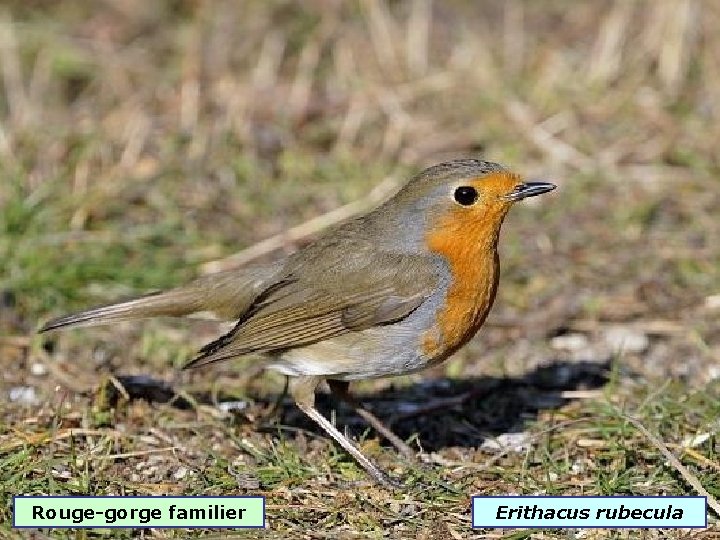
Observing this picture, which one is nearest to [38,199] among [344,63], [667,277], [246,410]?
[246,410]

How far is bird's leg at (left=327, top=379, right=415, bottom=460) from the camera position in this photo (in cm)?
442

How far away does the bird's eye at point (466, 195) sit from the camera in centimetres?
420

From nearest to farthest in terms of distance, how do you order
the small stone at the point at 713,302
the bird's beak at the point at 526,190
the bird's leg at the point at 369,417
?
1. the bird's beak at the point at 526,190
2. the bird's leg at the point at 369,417
3. the small stone at the point at 713,302

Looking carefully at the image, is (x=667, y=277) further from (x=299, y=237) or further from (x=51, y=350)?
(x=51, y=350)

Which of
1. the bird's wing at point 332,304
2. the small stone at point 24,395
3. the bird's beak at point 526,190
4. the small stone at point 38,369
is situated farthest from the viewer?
the small stone at point 38,369

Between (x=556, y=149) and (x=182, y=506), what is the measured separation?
3571mm

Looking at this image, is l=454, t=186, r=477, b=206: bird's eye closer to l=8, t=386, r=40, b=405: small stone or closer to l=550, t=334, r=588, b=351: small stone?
l=550, t=334, r=588, b=351: small stone

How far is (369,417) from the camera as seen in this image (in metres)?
4.54

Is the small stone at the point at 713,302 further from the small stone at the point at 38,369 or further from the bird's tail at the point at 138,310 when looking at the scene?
the small stone at the point at 38,369

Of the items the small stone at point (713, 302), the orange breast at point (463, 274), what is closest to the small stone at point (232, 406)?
the orange breast at point (463, 274)

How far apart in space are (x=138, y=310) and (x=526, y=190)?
4.73 feet

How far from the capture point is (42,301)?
532 centimetres

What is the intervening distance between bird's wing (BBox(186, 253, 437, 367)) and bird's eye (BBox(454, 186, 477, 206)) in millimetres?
244

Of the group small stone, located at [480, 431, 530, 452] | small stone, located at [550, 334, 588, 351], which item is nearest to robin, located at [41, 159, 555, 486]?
small stone, located at [480, 431, 530, 452]
